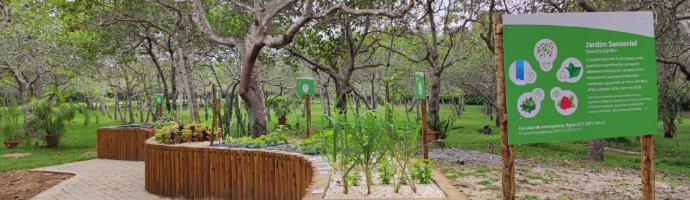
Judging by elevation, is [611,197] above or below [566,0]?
below

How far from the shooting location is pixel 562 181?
6.24 meters

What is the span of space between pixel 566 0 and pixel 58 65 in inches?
666

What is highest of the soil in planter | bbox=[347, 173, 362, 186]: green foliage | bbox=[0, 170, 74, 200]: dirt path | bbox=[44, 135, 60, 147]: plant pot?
bbox=[347, 173, 362, 186]: green foliage

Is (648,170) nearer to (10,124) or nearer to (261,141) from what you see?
(261,141)

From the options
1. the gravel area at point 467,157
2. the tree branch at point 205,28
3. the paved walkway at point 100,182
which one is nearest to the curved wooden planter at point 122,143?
the paved walkway at point 100,182

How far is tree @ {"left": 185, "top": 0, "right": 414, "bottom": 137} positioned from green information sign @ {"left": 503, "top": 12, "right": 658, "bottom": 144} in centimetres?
422

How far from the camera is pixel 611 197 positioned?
17.0 ft

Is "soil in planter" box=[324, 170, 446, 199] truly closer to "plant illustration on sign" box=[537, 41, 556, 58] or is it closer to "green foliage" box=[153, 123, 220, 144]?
"plant illustration on sign" box=[537, 41, 556, 58]

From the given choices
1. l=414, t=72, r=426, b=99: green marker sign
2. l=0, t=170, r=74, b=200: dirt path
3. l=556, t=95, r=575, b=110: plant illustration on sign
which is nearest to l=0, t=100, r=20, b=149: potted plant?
l=0, t=170, r=74, b=200: dirt path

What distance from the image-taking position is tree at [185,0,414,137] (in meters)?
7.52

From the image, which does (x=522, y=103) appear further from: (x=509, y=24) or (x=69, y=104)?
(x=69, y=104)

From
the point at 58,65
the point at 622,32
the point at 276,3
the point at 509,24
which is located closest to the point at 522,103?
the point at 509,24

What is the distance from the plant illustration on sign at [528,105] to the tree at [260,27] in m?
4.44

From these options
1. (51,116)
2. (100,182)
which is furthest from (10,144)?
(100,182)
